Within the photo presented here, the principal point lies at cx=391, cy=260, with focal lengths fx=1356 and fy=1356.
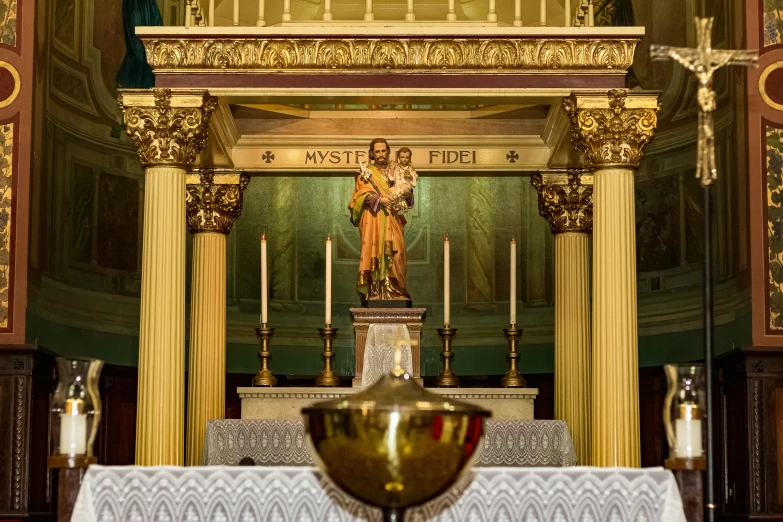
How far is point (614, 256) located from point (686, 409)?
15.6 feet

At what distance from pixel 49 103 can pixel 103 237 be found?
2.02 m

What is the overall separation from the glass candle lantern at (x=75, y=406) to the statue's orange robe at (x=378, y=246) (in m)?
5.94

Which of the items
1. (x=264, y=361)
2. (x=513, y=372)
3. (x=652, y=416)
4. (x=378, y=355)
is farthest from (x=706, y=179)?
(x=652, y=416)

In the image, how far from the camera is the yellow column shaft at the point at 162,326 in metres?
11.9

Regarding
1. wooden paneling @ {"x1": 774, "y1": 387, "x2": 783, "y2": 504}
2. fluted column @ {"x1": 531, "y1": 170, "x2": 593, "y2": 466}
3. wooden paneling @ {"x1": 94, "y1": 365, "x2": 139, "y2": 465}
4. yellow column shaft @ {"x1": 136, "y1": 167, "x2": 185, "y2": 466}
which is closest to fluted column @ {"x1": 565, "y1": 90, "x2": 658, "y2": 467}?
fluted column @ {"x1": 531, "y1": 170, "x2": 593, "y2": 466}

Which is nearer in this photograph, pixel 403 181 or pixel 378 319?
pixel 378 319

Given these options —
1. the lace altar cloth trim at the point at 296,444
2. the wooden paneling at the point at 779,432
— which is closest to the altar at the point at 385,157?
the lace altar cloth trim at the point at 296,444

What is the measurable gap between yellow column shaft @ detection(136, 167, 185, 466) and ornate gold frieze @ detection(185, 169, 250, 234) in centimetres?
243

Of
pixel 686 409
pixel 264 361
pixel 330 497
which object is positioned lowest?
pixel 330 497

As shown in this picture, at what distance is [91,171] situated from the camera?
16.6m

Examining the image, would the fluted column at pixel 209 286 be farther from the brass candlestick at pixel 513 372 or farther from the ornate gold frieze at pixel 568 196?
the ornate gold frieze at pixel 568 196

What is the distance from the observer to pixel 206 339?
47.5 feet

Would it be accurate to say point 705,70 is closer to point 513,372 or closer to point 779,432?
point 513,372

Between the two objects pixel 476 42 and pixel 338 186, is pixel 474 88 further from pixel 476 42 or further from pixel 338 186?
pixel 338 186
